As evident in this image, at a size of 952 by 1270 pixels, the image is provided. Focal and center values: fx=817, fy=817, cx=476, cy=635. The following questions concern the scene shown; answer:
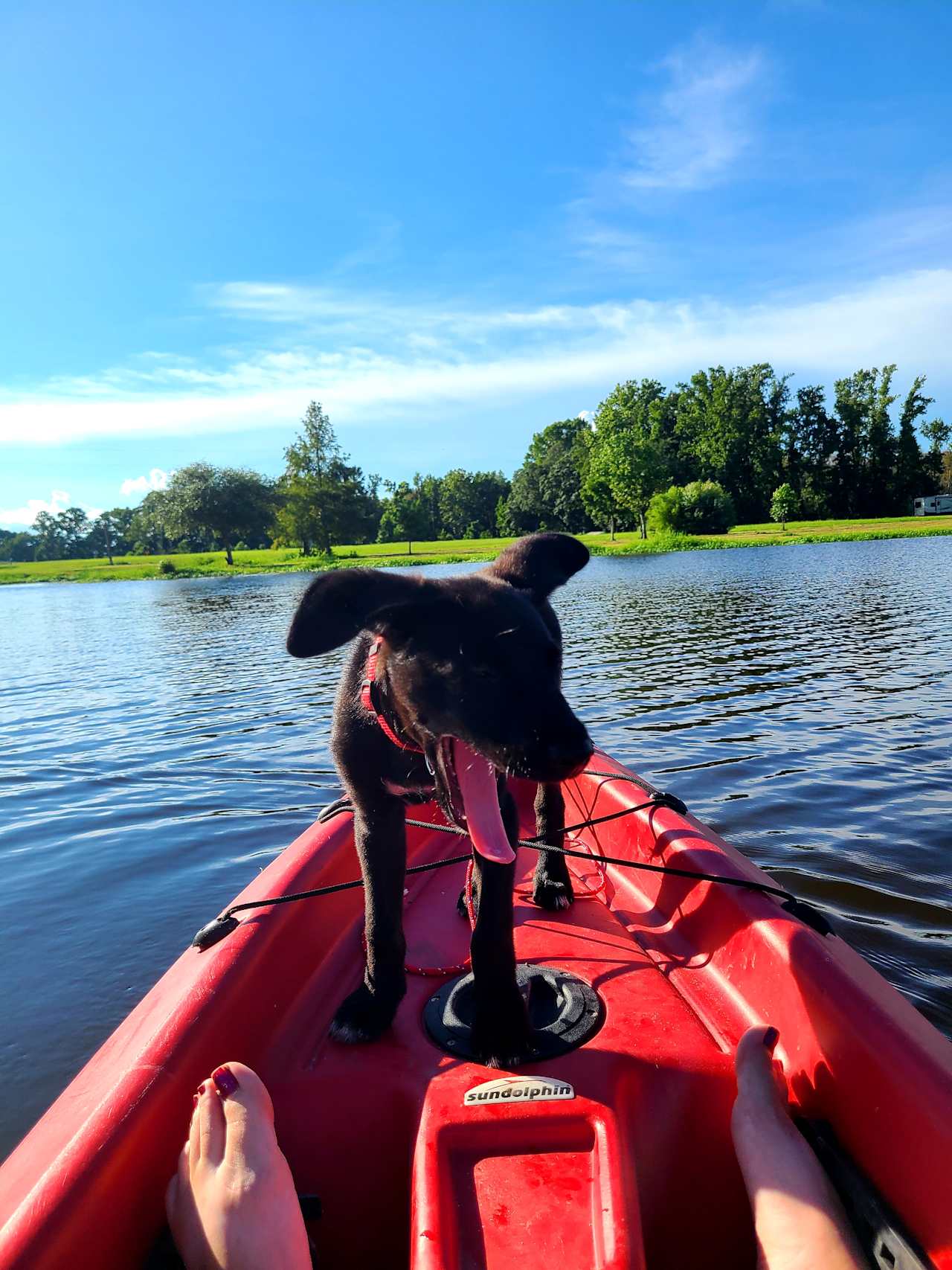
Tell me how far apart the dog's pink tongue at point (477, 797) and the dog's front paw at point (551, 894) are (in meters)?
1.70

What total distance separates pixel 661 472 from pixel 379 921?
76.3 metres

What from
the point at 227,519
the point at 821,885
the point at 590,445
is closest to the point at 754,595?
the point at 821,885

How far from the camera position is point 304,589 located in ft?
7.93

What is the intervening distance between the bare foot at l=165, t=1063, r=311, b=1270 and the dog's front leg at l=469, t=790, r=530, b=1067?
2.47 feet

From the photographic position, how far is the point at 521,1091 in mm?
2432

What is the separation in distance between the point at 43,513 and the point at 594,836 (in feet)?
493

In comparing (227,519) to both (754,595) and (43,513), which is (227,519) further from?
(754,595)

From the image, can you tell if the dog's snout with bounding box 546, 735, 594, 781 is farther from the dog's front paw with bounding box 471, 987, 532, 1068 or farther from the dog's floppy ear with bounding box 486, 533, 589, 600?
the dog's front paw with bounding box 471, 987, 532, 1068

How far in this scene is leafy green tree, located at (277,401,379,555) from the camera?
85625mm

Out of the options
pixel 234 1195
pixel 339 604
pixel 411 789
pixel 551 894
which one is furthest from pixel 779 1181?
pixel 551 894

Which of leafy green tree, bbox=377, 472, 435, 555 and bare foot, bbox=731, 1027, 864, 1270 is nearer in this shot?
bare foot, bbox=731, 1027, 864, 1270

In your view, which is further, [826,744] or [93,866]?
[826,744]

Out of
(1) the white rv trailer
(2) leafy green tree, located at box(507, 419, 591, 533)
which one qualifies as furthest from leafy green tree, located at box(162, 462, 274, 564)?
(1) the white rv trailer

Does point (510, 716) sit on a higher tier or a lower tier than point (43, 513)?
lower
